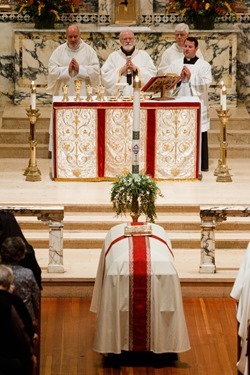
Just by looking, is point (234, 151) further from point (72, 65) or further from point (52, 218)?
point (52, 218)

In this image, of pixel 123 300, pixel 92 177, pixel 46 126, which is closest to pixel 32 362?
pixel 123 300

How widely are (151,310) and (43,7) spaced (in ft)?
27.7

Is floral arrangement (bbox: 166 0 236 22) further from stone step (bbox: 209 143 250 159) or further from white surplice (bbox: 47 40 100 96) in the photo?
stone step (bbox: 209 143 250 159)

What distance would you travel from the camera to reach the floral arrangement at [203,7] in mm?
16989

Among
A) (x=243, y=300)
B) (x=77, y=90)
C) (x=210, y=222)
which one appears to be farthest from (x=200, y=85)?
(x=243, y=300)

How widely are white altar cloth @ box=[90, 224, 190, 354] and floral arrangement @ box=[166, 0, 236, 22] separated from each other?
809cm

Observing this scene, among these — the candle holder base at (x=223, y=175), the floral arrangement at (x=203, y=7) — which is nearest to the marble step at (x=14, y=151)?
the candle holder base at (x=223, y=175)

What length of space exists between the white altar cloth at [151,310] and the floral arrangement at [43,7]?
8154mm

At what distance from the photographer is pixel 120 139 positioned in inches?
556

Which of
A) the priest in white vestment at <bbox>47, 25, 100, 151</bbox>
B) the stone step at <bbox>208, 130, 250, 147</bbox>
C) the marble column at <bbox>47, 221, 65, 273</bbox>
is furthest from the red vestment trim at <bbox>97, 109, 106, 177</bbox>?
the marble column at <bbox>47, 221, 65, 273</bbox>

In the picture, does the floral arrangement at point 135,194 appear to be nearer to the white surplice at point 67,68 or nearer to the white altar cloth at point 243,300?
the white altar cloth at point 243,300

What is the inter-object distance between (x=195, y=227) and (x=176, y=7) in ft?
18.0

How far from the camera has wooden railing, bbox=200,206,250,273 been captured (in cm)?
1118

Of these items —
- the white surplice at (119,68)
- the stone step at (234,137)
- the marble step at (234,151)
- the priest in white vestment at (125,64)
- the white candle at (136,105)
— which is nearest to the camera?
the white candle at (136,105)
